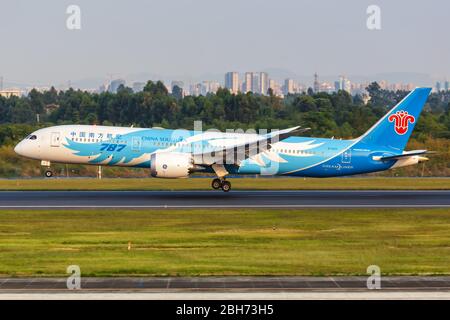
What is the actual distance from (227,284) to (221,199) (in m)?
24.7

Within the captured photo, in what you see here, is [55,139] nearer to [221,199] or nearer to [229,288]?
[221,199]

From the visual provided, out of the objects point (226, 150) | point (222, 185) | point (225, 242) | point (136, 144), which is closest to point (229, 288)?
point (225, 242)

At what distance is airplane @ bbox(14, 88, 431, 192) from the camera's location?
4734 cm

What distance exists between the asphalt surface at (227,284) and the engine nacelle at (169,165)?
24.1 metres

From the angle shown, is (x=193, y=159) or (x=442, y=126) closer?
(x=193, y=159)

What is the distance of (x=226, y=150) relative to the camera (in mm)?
47531

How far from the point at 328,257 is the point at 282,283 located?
5244 mm

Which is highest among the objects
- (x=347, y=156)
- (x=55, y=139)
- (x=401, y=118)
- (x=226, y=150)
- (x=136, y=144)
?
(x=401, y=118)

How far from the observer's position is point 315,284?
66.5 feet

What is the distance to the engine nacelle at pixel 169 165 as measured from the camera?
45156 mm

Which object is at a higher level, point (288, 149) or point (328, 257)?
point (288, 149)
